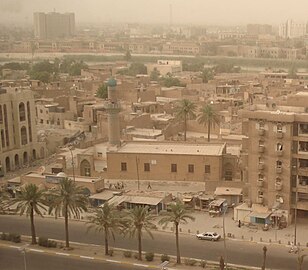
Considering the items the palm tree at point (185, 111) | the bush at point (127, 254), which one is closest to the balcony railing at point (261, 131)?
the bush at point (127, 254)

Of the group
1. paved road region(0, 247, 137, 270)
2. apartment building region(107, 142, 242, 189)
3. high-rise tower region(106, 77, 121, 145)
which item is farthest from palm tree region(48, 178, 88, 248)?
high-rise tower region(106, 77, 121, 145)

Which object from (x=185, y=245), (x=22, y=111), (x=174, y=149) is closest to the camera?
(x=185, y=245)

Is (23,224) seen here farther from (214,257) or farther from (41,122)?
(41,122)

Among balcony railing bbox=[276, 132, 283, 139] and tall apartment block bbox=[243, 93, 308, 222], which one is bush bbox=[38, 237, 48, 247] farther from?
balcony railing bbox=[276, 132, 283, 139]

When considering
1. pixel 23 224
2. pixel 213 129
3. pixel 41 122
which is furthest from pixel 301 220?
pixel 41 122

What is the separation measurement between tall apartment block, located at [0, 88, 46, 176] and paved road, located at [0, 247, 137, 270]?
402 inches

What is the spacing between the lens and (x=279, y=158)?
723 inches

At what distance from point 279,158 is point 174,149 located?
6102 millimetres

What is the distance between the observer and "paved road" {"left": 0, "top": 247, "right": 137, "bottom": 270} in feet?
49.8

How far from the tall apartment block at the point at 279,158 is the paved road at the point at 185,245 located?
2.42 m

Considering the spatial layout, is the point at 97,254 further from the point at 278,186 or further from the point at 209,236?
the point at 278,186

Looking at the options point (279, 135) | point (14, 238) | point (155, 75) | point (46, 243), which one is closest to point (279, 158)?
point (279, 135)

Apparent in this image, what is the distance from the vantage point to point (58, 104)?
37188 millimetres

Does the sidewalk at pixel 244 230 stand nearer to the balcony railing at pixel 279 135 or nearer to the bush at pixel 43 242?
the balcony railing at pixel 279 135
